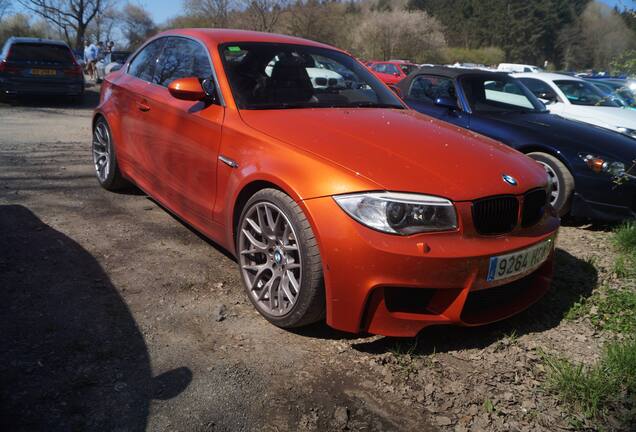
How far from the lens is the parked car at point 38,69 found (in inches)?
449

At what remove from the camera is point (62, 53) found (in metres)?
12.2

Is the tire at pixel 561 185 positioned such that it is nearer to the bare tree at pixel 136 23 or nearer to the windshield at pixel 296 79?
the windshield at pixel 296 79

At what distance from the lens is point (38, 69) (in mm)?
11719

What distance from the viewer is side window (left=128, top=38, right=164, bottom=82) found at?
4.48m

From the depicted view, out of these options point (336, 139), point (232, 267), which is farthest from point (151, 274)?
point (336, 139)

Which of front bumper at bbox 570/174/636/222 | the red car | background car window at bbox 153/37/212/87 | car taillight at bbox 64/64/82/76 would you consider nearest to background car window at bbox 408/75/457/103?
front bumper at bbox 570/174/636/222

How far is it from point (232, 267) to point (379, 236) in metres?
1.58

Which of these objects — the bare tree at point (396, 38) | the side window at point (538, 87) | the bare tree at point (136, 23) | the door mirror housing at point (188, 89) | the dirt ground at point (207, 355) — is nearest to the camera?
the dirt ground at point (207, 355)

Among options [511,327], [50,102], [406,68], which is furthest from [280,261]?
[406,68]

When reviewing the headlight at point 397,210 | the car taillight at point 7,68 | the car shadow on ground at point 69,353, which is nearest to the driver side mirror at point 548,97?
the headlight at point 397,210

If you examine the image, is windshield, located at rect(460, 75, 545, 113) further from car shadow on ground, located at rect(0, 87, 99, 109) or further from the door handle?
car shadow on ground, located at rect(0, 87, 99, 109)

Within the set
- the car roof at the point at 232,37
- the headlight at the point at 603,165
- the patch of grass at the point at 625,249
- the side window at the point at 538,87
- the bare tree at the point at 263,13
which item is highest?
the bare tree at the point at 263,13

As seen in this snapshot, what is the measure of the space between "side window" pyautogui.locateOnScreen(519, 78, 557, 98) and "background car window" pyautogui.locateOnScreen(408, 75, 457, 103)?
8.61ft

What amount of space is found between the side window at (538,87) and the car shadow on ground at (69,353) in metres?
7.51
